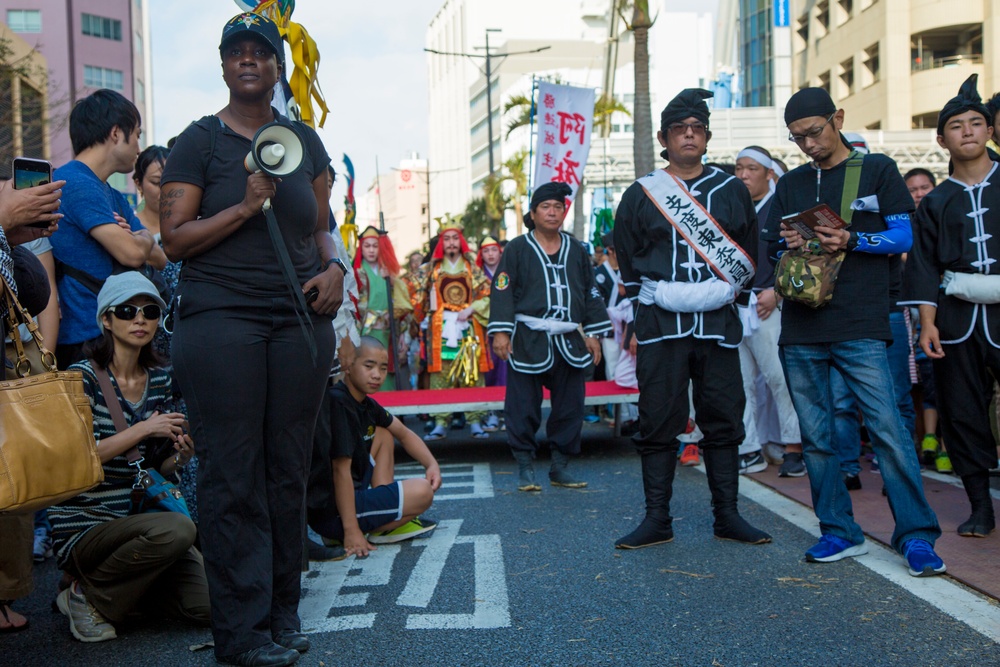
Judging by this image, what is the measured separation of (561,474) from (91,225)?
3728 mm

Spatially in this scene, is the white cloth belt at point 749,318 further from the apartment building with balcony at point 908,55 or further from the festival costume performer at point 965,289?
the apartment building with balcony at point 908,55

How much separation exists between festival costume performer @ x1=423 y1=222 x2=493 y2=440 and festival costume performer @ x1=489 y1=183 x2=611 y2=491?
3470 mm

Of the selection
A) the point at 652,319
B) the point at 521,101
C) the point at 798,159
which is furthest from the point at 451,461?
the point at 798,159

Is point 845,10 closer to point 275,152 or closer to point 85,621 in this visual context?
point 275,152

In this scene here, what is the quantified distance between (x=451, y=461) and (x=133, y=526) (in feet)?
17.0

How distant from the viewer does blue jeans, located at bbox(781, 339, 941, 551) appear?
472 centimetres

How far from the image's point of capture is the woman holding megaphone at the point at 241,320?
3.64m

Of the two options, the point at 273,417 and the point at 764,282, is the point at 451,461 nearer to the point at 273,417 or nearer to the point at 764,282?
the point at 764,282

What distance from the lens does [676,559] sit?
514cm

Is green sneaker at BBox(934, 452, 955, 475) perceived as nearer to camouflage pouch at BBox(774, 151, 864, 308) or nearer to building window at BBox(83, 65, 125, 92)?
camouflage pouch at BBox(774, 151, 864, 308)

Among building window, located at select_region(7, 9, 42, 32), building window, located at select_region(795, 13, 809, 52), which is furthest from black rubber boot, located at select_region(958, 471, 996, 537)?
building window, located at select_region(7, 9, 42, 32)

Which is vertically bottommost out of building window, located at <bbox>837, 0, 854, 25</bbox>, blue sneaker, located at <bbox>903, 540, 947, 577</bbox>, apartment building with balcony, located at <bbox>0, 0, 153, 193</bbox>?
blue sneaker, located at <bbox>903, 540, 947, 577</bbox>

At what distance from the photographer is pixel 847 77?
1818 inches

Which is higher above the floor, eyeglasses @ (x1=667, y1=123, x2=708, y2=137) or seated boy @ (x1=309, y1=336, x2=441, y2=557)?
eyeglasses @ (x1=667, y1=123, x2=708, y2=137)
